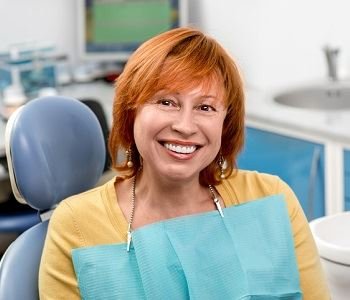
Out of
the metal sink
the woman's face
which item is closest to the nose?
the woman's face

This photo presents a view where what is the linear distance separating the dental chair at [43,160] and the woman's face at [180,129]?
0.25 m

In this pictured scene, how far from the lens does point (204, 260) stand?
138cm

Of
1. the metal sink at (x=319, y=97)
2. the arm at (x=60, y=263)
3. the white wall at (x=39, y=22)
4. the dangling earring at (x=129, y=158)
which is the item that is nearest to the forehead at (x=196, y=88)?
the dangling earring at (x=129, y=158)

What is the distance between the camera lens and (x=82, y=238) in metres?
1.37

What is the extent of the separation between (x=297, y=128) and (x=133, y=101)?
1345 millimetres

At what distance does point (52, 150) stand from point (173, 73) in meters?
0.38

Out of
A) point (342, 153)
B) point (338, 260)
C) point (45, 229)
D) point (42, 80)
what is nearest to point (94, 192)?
point (45, 229)

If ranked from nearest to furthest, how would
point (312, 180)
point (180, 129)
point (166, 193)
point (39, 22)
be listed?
point (180, 129) → point (166, 193) → point (312, 180) → point (39, 22)

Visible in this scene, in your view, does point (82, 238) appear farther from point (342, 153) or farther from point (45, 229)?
point (342, 153)

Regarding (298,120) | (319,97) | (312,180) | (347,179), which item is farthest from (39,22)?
(347,179)

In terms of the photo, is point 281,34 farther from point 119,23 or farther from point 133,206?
point 133,206

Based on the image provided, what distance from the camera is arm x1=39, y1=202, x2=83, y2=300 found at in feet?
4.43

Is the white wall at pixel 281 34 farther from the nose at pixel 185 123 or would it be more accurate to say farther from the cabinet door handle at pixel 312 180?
the nose at pixel 185 123

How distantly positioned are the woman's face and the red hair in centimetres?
2
